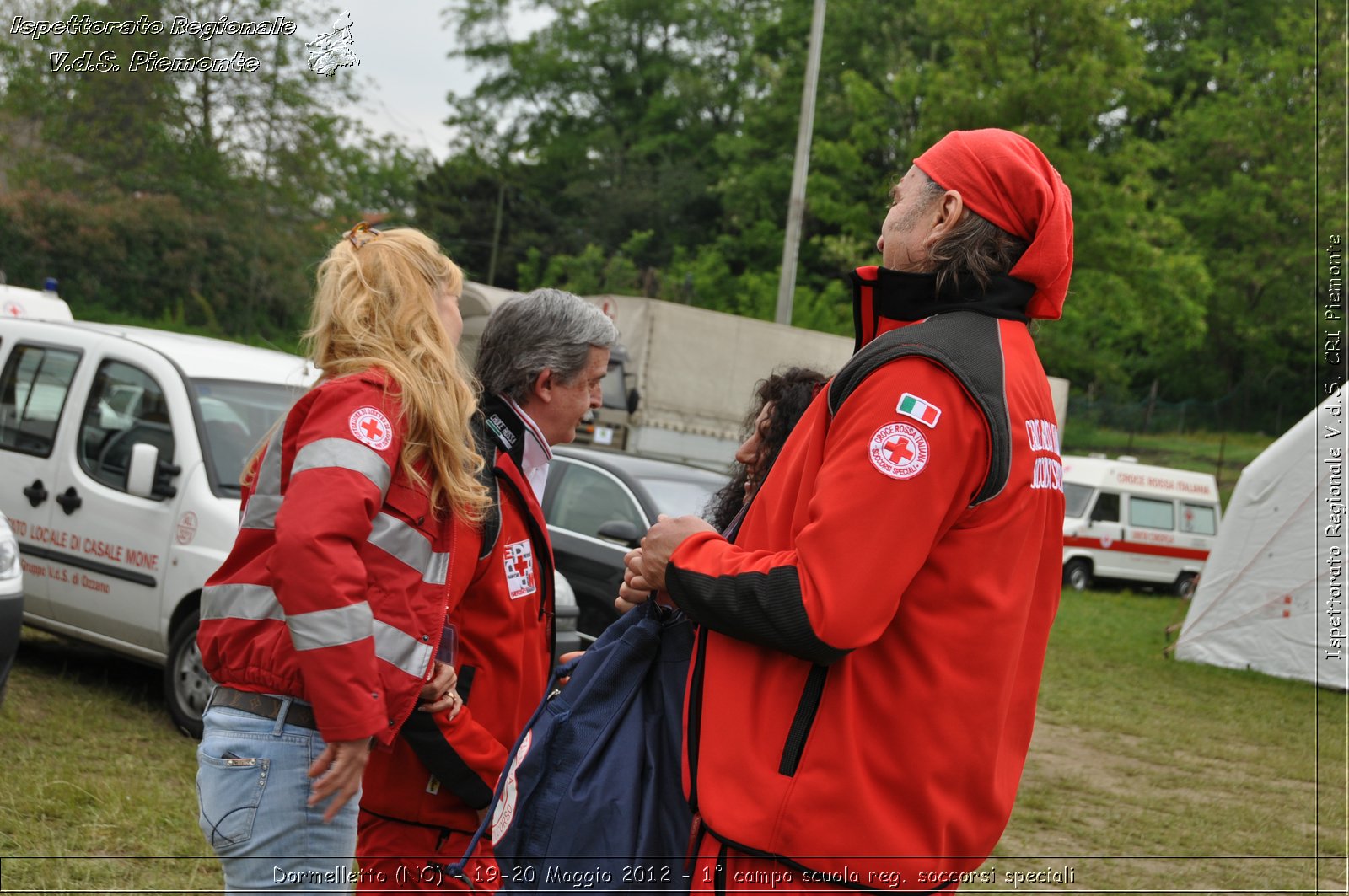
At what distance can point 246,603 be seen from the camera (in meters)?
2.18

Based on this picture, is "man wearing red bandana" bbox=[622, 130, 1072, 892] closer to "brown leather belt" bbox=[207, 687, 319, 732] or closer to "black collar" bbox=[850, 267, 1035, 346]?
"black collar" bbox=[850, 267, 1035, 346]

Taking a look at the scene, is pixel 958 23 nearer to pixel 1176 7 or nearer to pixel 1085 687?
pixel 1176 7

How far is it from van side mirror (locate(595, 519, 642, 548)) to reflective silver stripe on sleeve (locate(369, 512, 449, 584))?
487 cm

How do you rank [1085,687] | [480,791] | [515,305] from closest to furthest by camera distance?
[480,791]
[515,305]
[1085,687]

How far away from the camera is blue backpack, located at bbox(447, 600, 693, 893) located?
1.83 meters

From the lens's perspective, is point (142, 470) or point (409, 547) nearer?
point (409, 547)

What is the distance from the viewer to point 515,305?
118 inches

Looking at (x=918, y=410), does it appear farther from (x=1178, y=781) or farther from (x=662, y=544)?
(x=1178, y=781)

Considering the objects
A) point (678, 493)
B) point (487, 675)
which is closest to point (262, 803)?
point (487, 675)

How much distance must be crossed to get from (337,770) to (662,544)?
2.45ft

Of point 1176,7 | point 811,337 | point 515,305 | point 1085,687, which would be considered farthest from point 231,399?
point 1176,7

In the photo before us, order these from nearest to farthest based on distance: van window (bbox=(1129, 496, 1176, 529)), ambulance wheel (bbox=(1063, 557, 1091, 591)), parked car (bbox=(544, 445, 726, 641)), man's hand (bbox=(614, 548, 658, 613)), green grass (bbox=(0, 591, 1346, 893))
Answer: man's hand (bbox=(614, 548, 658, 613)) → green grass (bbox=(0, 591, 1346, 893)) → parked car (bbox=(544, 445, 726, 641)) → ambulance wheel (bbox=(1063, 557, 1091, 591)) → van window (bbox=(1129, 496, 1176, 529))

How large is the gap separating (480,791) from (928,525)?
1.39m

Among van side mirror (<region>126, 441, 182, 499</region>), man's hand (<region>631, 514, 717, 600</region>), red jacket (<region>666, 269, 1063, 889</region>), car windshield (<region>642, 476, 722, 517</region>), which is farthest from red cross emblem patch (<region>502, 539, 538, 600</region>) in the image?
car windshield (<region>642, 476, 722, 517</region>)
